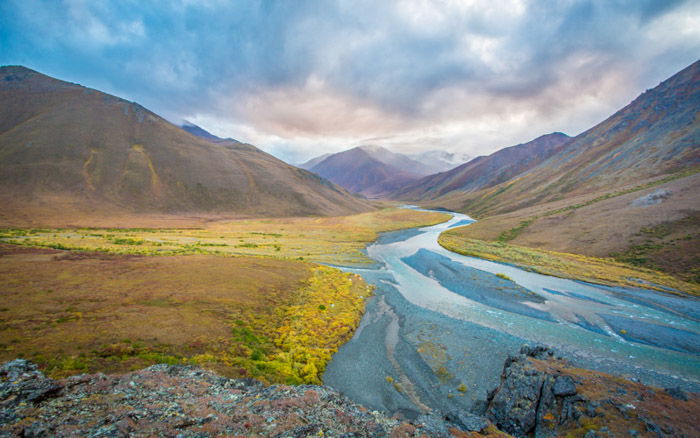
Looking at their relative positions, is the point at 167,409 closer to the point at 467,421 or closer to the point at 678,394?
the point at 467,421

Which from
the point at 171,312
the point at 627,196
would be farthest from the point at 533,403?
the point at 627,196

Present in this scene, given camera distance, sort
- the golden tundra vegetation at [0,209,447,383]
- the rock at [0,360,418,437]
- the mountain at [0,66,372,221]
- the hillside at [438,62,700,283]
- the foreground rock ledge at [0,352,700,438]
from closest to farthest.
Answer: the rock at [0,360,418,437] → the foreground rock ledge at [0,352,700,438] → the golden tundra vegetation at [0,209,447,383] → the hillside at [438,62,700,283] → the mountain at [0,66,372,221]

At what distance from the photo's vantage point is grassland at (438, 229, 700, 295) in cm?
3638

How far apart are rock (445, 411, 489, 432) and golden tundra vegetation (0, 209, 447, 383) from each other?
8.60 meters

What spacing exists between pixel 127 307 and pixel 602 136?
209670 mm

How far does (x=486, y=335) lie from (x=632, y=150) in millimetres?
141025

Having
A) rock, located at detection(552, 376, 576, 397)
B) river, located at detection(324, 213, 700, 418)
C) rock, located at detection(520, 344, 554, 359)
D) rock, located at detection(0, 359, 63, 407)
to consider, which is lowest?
river, located at detection(324, 213, 700, 418)

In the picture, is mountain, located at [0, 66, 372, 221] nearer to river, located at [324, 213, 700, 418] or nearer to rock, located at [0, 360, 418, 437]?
rock, located at [0, 360, 418, 437]

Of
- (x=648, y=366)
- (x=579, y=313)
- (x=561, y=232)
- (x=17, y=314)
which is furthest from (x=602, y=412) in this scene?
(x=561, y=232)

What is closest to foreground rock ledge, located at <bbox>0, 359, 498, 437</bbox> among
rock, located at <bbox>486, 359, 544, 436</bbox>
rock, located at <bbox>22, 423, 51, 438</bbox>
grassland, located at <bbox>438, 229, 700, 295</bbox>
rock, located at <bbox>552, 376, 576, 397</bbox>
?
rock, located at <bbox>22, 423, 51, 438</bbox>

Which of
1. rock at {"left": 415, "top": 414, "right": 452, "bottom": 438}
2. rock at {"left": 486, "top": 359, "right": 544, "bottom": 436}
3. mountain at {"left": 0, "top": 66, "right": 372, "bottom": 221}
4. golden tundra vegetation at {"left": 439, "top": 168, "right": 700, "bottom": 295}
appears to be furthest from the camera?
mountain at {"left": 0, "top": 66, "right": 372, "bottom": 221}

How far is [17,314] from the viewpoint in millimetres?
16875

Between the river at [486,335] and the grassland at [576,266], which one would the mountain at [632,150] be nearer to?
the grassland at [576,266]

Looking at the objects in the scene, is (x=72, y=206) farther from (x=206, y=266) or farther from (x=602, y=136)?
(x=602, y=136)
